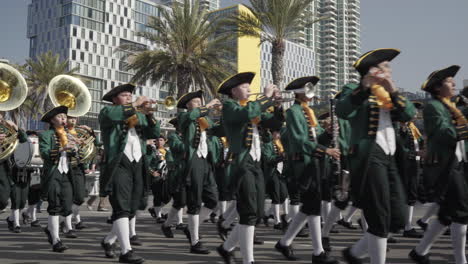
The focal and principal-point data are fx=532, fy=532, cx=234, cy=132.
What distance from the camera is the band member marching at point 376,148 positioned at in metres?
5.05

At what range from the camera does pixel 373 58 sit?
5.34 metres

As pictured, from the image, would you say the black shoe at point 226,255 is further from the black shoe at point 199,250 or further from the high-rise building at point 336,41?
the high-rise building at point 336,41

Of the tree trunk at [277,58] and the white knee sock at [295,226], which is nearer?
the white knee sock at [295,226]

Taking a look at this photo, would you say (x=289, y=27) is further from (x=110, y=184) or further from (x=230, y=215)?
(x=110, y=184)

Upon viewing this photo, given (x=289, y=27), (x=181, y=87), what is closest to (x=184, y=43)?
(x=181, y=87)

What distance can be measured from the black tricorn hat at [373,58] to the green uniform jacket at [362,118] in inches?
7.9

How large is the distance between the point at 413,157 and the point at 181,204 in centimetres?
444

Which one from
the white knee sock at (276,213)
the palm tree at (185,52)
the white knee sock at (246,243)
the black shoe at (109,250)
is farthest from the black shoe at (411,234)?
the palm tree at (185,52)

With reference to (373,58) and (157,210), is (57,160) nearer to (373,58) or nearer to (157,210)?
(157,210)

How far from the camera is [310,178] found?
21.9 feet

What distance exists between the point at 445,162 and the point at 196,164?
12.1ft

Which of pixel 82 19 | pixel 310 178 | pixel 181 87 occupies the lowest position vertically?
pixel 310 178

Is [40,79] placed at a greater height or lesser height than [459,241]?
greater

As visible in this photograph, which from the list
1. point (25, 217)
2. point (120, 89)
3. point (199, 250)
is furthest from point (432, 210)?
point (25, 217)
